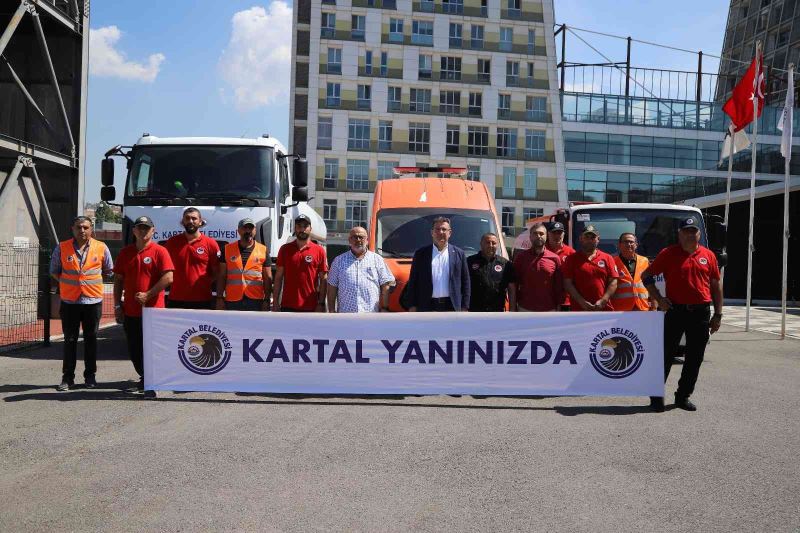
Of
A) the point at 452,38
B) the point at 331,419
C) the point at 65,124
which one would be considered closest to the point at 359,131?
the point at 452,38

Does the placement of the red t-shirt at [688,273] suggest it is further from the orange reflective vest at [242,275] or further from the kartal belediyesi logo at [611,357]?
the orange reflective vest at [242,275]

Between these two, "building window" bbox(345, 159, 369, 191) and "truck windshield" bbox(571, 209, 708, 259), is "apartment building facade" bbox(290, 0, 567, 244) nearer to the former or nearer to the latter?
"building window" bbox(345, 159, 369, 191)

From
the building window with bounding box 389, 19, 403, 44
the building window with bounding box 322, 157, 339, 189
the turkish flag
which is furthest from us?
the building window with bounding box 389, 19, 403, 44

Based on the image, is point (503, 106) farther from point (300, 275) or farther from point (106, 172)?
point (300, 275)

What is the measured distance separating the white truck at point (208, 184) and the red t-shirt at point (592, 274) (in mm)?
4685

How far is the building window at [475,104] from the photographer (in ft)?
205

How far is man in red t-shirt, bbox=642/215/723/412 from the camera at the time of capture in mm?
8266

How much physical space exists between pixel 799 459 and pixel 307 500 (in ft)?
13.3

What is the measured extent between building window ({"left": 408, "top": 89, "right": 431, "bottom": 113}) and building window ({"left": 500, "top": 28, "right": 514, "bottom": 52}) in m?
7.44

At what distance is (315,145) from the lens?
196 feet

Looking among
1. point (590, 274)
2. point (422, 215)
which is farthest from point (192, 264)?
point (590, 274)

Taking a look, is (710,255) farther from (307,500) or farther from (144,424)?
(144,424)

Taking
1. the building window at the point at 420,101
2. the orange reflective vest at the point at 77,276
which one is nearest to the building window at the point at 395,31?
the building window at the point at 420,101

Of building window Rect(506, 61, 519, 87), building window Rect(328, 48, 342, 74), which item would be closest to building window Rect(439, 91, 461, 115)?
building window Rect(506, 61, 519, 87)
